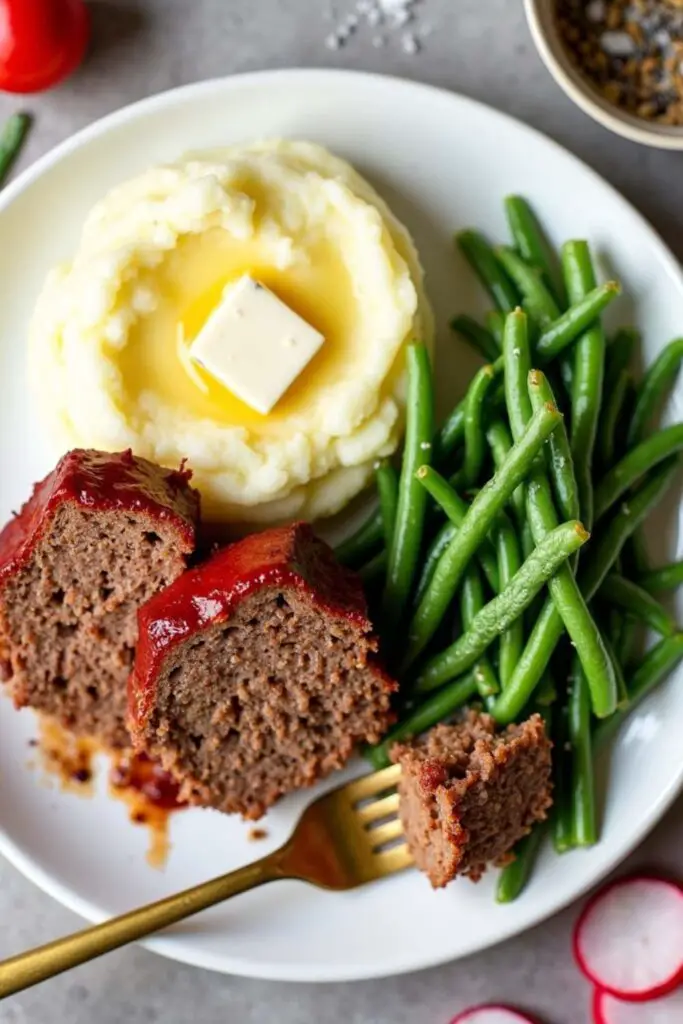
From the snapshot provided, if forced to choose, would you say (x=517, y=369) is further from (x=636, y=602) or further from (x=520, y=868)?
(x=520, y=868)

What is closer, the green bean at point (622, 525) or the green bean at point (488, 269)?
the green bean at point (622, 525)

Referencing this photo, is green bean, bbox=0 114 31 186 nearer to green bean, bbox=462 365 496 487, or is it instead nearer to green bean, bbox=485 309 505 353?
green bean, bbox=485 309 505 353

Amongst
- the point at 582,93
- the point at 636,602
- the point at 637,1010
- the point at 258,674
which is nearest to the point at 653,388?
the point at 636,602

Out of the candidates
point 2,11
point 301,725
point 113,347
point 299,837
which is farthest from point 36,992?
point 2,11

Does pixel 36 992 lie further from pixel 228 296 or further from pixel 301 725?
pixel 228 296

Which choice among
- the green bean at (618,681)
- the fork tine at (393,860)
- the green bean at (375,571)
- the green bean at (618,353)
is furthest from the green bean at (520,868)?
the green bean at (618,353)

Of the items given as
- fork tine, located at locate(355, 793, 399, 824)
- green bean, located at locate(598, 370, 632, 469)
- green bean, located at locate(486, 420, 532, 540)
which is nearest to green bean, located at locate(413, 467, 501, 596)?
green bean, located at locate(486, 420, 532, 540)

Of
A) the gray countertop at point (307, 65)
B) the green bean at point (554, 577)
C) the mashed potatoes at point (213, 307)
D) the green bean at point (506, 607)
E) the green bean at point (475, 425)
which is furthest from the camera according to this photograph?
the gray countertop at point (307, 65)

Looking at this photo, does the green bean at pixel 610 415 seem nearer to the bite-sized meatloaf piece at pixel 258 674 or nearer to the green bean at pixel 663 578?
the green bean at pixel 663 578
